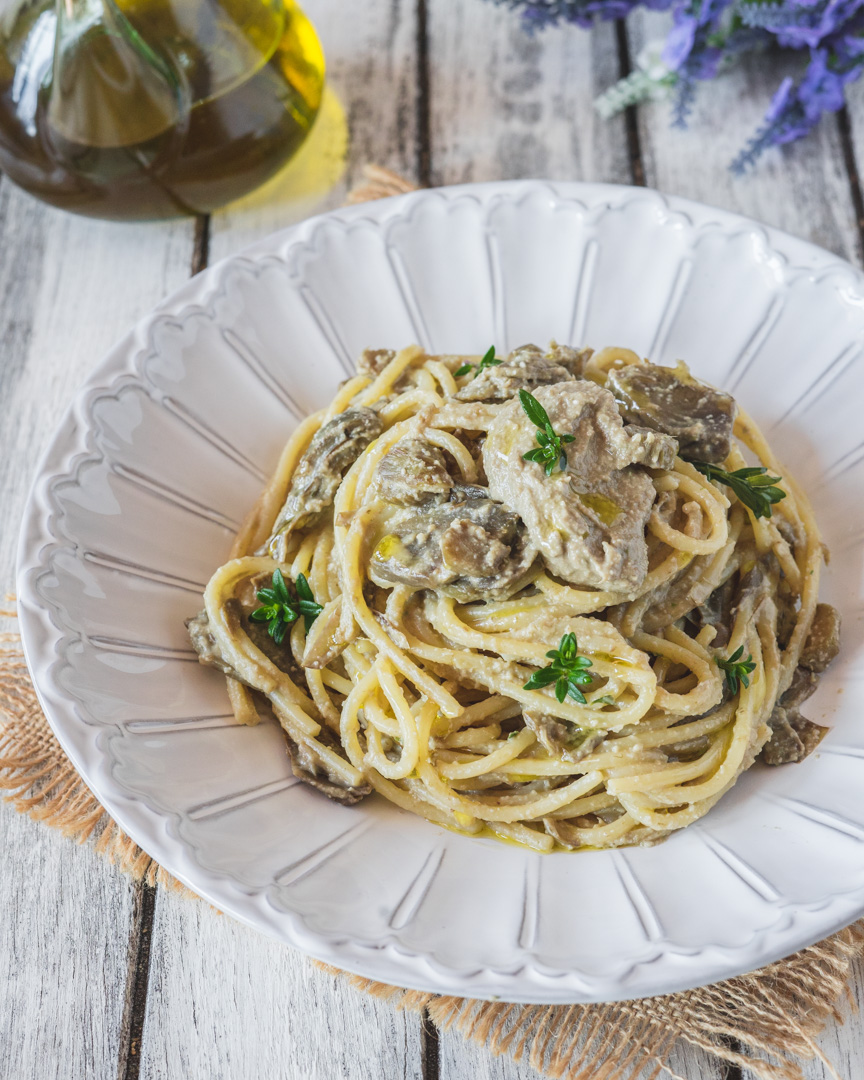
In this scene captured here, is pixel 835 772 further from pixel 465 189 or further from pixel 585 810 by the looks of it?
pixel 465 189

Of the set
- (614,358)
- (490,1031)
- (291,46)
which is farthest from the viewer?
(291,46)

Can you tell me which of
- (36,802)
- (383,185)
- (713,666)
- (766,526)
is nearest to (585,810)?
(713,666)

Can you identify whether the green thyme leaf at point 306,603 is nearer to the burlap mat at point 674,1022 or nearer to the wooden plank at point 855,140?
the burlap mat at point 674,1022

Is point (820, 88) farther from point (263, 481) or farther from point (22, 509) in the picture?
point (22, 509)

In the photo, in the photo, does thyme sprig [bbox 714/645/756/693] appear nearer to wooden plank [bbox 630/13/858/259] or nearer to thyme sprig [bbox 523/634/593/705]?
thyme sprig [bbox 523/634/593/705]

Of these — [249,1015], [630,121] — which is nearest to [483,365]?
[249,1015]

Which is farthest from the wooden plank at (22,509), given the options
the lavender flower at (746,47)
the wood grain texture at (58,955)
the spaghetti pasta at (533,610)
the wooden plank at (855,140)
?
the wooden plank at (855,140)
